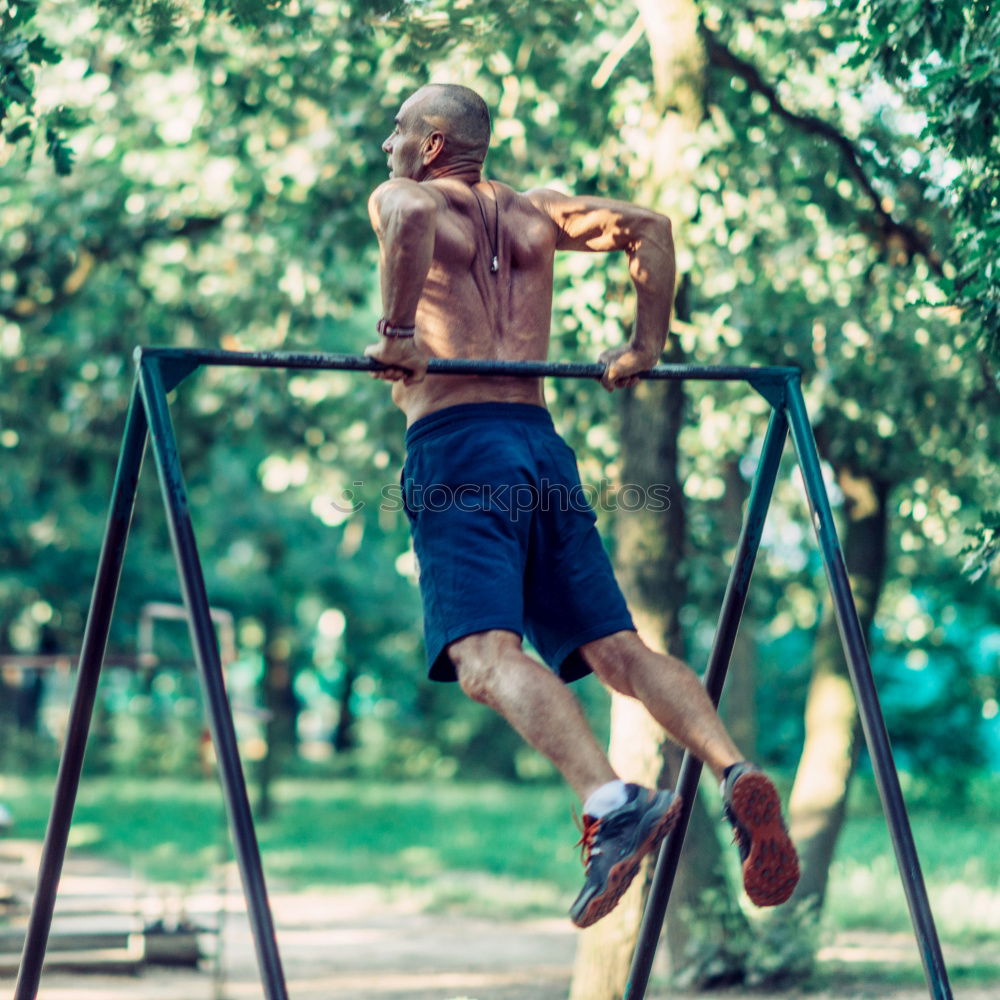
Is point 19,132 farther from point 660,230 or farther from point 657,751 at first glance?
point 657,751

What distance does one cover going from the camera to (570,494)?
361cm

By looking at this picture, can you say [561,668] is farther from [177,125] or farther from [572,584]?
[177,125]

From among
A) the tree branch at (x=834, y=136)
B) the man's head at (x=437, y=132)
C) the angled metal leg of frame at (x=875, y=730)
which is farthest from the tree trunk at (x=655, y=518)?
the man's head at (x=437, y=132)

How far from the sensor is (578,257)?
23.8ft

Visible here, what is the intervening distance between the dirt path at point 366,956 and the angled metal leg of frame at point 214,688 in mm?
4270

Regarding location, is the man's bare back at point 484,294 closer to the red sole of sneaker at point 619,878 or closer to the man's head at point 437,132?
the man's head at point 437,132

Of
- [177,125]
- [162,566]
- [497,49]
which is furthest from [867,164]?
[162,566]

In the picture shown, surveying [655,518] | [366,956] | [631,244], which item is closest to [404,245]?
[631,244]

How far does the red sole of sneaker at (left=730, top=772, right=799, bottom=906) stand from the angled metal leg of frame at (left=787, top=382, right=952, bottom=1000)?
0.75 feet

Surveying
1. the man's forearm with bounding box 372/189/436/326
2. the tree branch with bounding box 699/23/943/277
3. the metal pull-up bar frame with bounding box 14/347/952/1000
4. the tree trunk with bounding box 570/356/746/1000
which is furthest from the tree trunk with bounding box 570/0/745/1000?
the man's forearm with bounding box 372/189/436/326

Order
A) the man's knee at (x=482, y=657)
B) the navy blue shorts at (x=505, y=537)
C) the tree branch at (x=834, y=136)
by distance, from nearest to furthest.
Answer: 1. the man's knee at (x=482, y=657)
2. the navy blue shorts at (x=505, y=537)
3. the tree branch at (x=834, y=136)

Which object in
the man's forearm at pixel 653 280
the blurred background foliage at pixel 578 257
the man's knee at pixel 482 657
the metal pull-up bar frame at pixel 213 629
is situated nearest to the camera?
the metal pull-up bar frame at pixel 213 629

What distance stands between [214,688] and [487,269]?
1.21 meters

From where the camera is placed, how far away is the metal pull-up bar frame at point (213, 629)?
10.1ft
